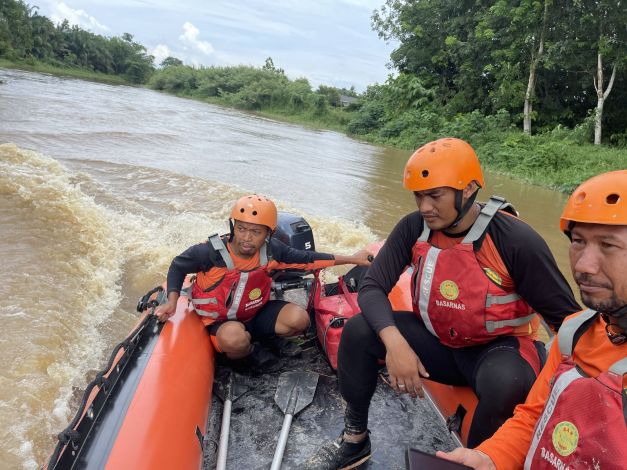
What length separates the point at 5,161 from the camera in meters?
6.96

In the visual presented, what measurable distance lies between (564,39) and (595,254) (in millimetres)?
16024

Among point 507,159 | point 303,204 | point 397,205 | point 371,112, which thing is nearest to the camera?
point 303,204

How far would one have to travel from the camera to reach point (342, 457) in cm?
183

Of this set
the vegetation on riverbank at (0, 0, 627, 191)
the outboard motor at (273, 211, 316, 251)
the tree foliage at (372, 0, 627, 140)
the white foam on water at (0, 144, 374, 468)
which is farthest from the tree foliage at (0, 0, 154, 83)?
the outboard motor at (273, 211, 316, 251)

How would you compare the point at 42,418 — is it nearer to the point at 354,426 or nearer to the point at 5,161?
the point at 354,426

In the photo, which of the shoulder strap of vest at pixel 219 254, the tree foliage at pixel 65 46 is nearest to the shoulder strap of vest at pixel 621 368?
the shoulder strap of vest at pixel 219 254

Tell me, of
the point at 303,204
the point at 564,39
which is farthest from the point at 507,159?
the point at 303,204

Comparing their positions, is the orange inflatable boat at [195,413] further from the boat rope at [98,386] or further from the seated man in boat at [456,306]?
the seated man in boat at [456,306]

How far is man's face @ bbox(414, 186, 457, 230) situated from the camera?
1.71 metres

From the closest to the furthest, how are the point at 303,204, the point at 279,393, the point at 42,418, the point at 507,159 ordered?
1. the point at 279,393
2. the point at 42,418
3. the point at 303,204
4. the point at 507,159

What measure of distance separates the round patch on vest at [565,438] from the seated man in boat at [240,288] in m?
1.59

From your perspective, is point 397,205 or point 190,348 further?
point 397,205

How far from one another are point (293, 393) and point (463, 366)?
0.83 meters

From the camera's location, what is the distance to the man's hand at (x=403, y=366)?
5.26 feet
